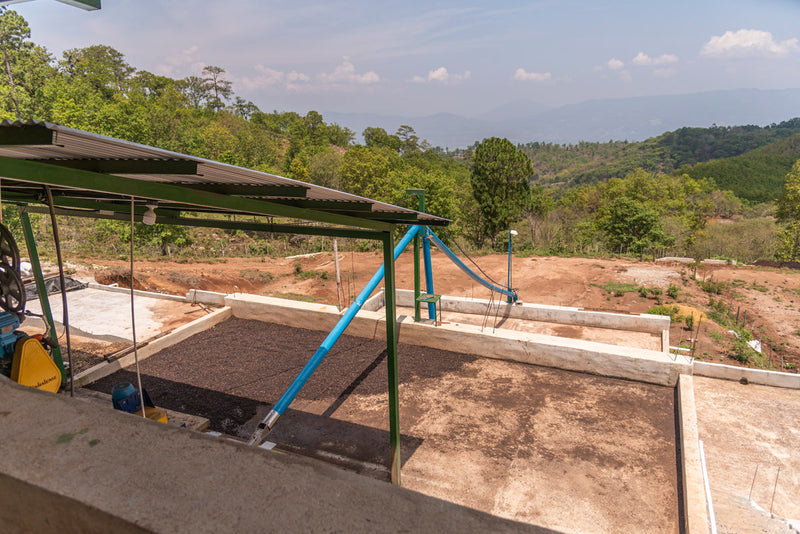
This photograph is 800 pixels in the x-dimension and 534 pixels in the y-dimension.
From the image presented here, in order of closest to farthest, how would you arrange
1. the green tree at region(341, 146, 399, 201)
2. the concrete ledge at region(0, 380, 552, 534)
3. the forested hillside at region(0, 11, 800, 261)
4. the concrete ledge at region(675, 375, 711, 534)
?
the concrete ledge at region(0, 380, 552, 534) < the concrete ledge at region(675, 375, 711, 534) < the forested hillside at region(0, 11, 800, 261) < the green tree at region(341, 146, 399, 201)

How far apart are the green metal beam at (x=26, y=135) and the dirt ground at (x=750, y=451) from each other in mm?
6365

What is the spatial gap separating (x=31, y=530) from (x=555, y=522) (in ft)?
13.4

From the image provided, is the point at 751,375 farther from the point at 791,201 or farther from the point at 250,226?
the point at 791,201

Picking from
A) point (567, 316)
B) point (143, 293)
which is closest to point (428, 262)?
point (567, 316)

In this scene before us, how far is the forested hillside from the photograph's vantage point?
24.6 meters

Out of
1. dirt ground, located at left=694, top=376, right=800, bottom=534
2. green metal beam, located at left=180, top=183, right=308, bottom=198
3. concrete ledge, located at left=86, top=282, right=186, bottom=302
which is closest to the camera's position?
green metal beam, located at left=180, top=183, right=308, bottom=198

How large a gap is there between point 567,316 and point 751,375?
3.37 meters

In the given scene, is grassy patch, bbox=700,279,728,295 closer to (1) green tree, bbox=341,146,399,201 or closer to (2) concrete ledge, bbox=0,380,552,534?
(2) concrete ledge, bbox=0,380,552,534

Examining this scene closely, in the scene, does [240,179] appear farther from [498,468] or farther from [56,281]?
[56,281]

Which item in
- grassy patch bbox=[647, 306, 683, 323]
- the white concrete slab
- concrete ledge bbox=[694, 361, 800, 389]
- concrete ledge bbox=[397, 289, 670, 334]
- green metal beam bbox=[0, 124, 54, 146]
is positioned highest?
green metal beam bbox=[0, 124, 54, 146]

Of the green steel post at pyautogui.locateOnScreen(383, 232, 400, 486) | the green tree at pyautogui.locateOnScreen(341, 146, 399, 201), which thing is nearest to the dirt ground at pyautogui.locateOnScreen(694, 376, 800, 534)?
the green steel post at pyautogui.locateOnScreen(383, 232, 400, 486)

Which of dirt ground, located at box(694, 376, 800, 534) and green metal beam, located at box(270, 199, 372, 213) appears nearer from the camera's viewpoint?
green metal beam, located at box(270, 199, 372, 213)

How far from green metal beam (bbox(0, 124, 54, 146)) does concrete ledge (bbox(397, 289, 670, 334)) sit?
963cm

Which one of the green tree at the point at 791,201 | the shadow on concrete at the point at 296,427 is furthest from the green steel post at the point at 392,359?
the green tree at the point at 791,201
